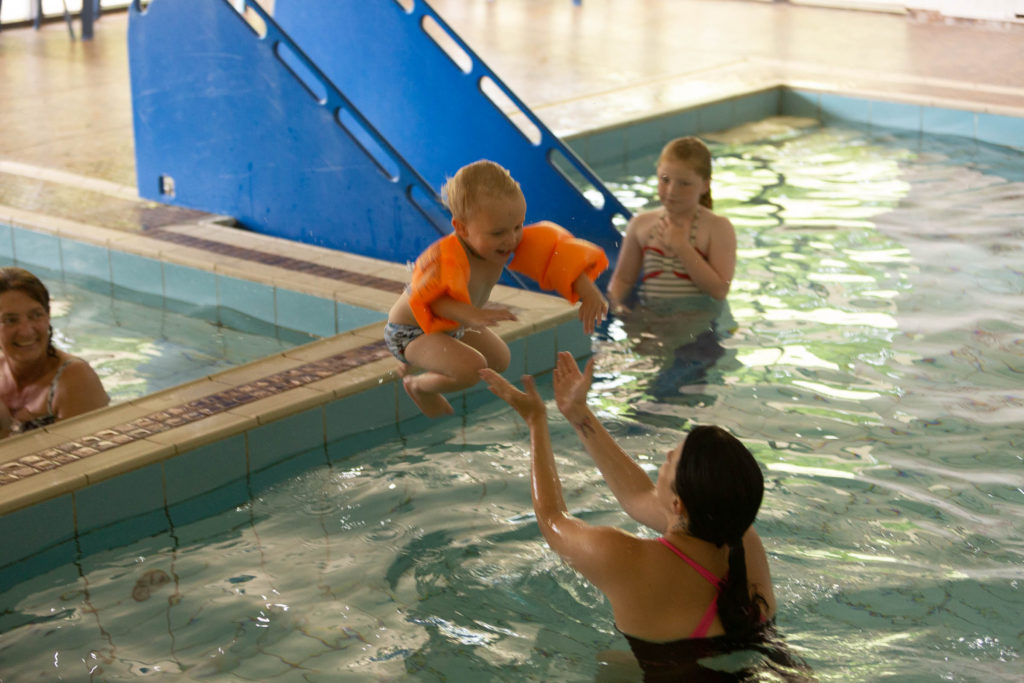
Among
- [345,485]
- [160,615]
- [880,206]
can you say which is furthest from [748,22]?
[160,615]

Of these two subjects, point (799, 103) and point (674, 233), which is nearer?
point (674, 233)

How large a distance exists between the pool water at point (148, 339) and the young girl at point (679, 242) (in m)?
1.56

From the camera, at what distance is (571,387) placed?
292 centimetres

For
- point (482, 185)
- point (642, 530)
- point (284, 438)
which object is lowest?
point (642, 530)

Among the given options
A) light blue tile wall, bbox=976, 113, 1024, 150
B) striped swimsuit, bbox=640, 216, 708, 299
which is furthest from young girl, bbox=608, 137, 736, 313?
light blue tile wall, bbox=976, 113, 1024, 150

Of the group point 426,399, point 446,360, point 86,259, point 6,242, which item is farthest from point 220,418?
point 6,242

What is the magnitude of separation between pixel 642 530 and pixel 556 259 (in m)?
0.90

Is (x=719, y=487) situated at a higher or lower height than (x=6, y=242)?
higher

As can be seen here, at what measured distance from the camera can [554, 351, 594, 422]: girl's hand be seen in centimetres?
290

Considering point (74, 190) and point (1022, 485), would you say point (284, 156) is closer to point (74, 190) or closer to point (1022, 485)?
point (74, 190)

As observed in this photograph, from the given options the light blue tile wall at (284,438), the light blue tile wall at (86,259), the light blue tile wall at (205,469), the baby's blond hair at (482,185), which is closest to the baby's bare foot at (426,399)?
the light blue tile wall at (284,438)

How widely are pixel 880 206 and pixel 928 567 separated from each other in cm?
439

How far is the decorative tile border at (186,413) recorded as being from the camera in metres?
3.70

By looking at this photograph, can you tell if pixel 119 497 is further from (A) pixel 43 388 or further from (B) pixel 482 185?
(B) pixel 482 185
